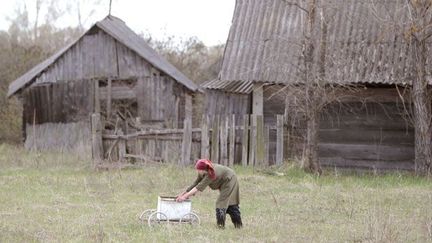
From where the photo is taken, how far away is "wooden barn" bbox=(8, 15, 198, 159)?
84.0 ft

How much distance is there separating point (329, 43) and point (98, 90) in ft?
34.5

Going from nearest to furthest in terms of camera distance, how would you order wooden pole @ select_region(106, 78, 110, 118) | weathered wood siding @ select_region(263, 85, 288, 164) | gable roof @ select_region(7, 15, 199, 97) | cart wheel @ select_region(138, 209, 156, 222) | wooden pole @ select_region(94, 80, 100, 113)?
cart wheel @ select_region(138, 209, 156, 222) < weathered wood siding @ select_region(263, 85, 288, 164) < gable roof @ select_region(7, 15, 199, 97) < wooden pole @ select_region(106, 78, 110, 118) < wooden pole @ select_region(94, 80, 100, 113)

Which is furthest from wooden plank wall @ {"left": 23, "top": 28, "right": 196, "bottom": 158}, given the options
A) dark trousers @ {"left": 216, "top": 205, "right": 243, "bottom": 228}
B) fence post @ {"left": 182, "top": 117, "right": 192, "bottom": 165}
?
dark trousers @ {"left": 216, "top": 205, "right": 243, "bottom": 228}

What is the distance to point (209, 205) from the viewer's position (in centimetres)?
1252

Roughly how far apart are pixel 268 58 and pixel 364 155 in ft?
11.4

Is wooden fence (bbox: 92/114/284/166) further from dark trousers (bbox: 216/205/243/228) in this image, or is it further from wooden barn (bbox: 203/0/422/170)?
dark trousers (bbox: 216/205/243/228)

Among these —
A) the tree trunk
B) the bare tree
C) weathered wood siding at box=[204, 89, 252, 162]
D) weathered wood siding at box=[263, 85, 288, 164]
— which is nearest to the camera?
the tree trunk

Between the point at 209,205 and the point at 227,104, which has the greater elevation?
the point at 227,104

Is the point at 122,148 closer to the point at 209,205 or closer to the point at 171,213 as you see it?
the point at 209,205

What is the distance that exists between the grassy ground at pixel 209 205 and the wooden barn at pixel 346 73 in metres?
2.08

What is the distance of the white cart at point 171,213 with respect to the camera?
9.73 meters

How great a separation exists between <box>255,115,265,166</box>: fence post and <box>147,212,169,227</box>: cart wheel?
8258 millimetres

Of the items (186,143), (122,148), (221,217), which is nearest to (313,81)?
(186,143)

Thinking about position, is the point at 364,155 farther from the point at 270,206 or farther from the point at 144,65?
the point at 144,65
